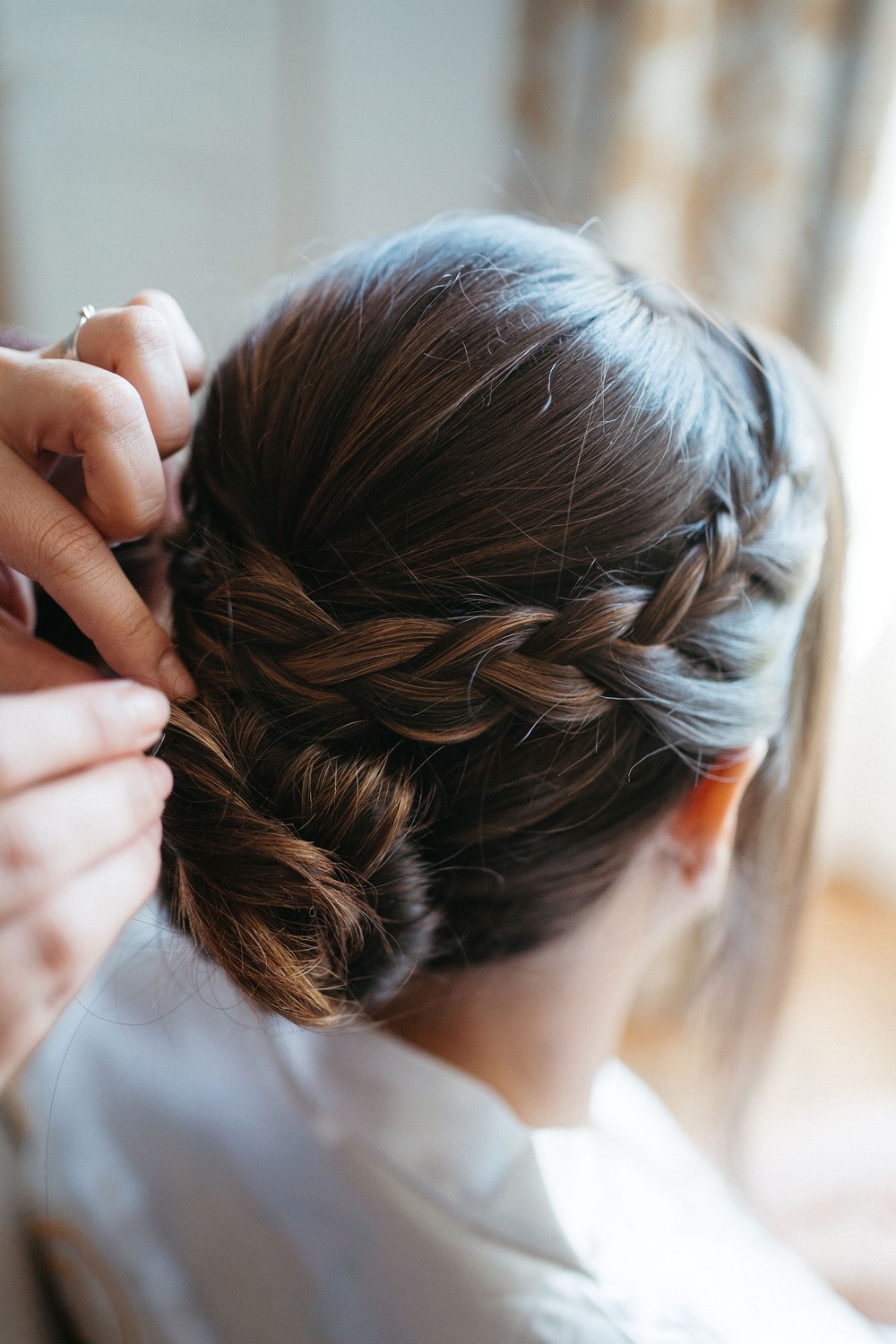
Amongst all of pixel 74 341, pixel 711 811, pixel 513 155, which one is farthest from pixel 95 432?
pixel 513 155

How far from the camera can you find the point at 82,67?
171 centimetres

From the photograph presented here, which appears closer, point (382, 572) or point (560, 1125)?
point (382, 572)

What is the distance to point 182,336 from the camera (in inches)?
24.4

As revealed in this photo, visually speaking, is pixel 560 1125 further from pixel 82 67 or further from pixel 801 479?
pixel 82 67

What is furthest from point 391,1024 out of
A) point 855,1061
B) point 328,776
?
point 855,1061

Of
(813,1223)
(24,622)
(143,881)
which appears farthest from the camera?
(813,1223)

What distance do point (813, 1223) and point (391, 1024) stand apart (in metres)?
0.77

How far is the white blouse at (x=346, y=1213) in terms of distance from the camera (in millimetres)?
649

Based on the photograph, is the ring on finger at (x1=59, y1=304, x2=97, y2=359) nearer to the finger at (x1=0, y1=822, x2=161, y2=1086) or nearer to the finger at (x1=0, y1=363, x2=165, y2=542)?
the finger at (x1=0, y1=363, x2=165, y2=542)

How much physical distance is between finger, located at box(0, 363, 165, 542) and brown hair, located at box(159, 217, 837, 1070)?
A: 7 cm

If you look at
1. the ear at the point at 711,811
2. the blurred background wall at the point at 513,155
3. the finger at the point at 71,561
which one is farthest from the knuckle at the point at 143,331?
the blurred background wall at the point at 513,155

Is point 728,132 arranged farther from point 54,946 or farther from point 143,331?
point 54,946

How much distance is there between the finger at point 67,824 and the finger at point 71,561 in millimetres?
130

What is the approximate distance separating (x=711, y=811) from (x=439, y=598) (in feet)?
0.93
